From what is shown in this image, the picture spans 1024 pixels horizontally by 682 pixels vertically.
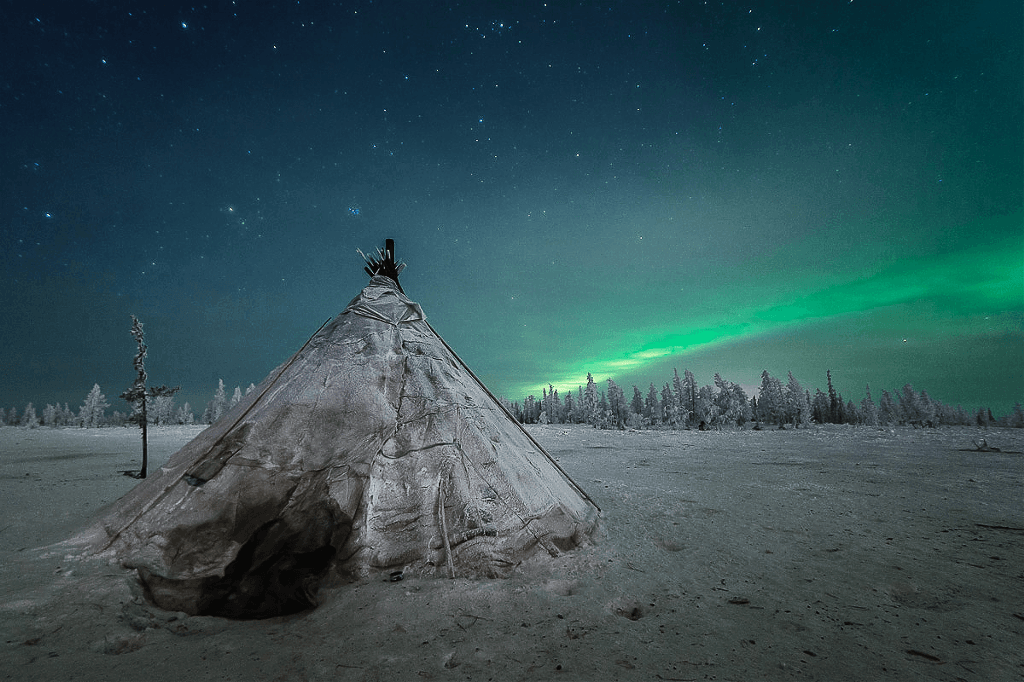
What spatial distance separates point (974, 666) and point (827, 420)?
97325 millimetres

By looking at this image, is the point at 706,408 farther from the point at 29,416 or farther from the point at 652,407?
the point at 29,416

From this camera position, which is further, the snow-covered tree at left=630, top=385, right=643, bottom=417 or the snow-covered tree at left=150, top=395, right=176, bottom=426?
the snow-covered tree at left=630, top=385, right=643, bottom=417

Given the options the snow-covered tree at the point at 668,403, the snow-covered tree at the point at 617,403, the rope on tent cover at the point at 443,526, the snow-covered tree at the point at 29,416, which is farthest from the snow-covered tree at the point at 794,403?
the snow-covered tree at the point at 29,416

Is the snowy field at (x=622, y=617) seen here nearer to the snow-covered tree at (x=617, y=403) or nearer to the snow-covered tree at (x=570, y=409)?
the snow-covered tree at (x=617, y=403)

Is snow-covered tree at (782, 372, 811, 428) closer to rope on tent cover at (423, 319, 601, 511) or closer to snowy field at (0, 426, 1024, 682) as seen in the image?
snowy field at (0, 426, 1024, 682)

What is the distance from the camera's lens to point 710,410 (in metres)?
56.2


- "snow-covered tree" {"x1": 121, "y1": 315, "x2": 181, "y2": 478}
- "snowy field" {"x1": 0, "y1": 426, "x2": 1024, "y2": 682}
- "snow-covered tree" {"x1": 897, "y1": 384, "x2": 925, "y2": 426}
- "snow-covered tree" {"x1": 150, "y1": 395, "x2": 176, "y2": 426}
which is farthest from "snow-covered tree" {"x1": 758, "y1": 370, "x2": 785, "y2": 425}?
"snow-covered tree" {"x1": 150, "y1": 395, "x2": 176, "y2": 426}

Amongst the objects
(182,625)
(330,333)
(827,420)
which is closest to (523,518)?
(182,625)

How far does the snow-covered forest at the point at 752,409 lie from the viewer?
5684 centimetres

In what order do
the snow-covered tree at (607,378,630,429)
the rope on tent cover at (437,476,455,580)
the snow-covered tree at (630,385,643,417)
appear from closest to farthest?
1. the rope on tent cover at (437,476,455,580)
2. the snow-covered tree at (607,378,630,429)
3. the snow-covered tree at (630,385,643,417)

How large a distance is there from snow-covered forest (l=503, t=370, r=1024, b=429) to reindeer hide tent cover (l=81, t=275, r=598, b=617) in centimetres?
4863

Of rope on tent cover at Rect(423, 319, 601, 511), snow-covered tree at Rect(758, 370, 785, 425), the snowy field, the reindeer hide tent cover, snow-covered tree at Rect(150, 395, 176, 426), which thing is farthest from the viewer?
snow-covered tree at Rect(150, 395, 176, 426)

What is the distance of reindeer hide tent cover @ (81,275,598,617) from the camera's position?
434 cm

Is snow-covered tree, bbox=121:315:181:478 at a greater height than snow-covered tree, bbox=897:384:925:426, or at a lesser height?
greater
